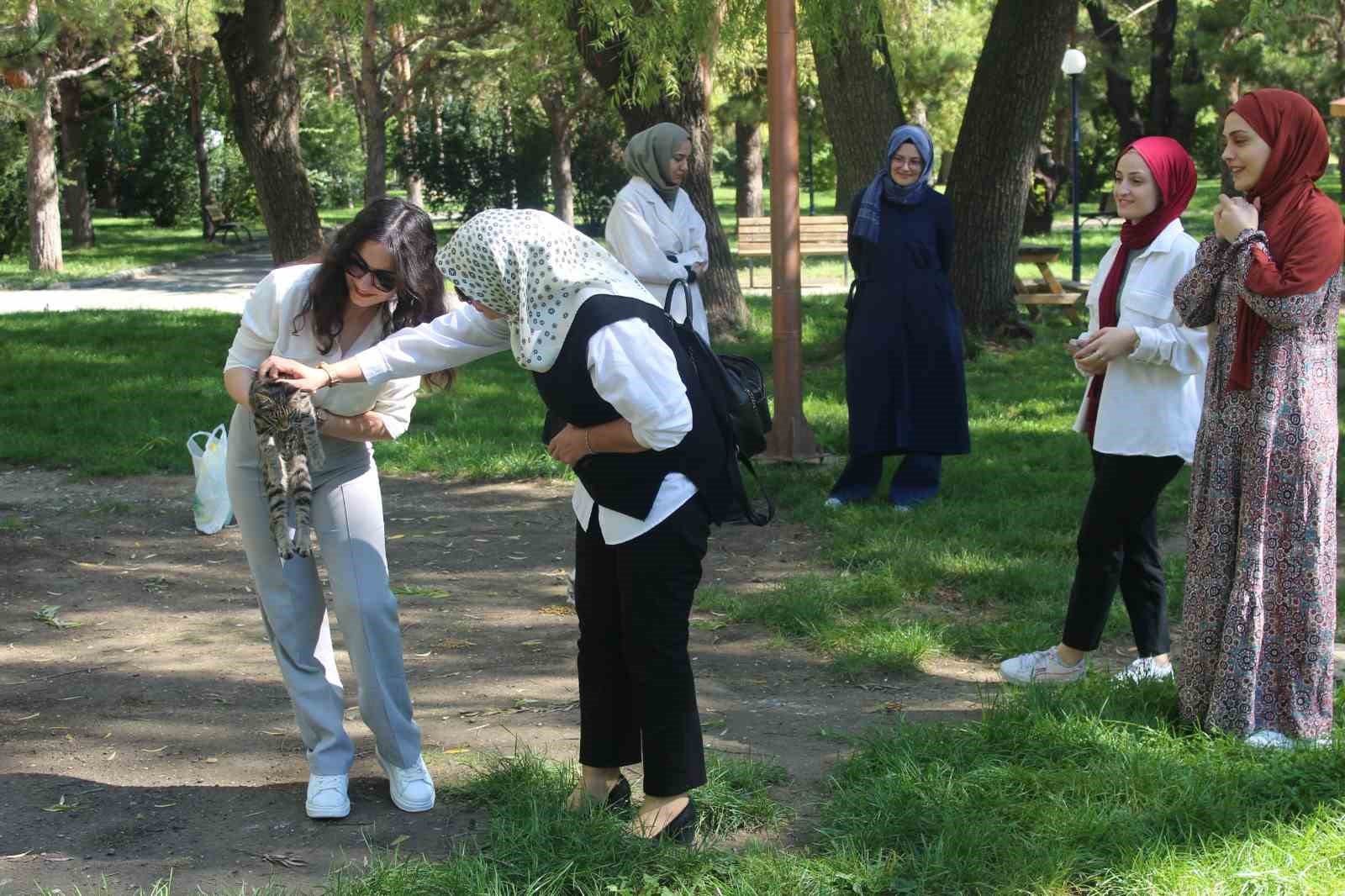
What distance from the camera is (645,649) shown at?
142 inches

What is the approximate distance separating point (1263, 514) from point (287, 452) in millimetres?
2778

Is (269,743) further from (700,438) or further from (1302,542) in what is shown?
(1302,542)

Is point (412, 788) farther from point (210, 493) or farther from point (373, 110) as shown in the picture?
point (373, 110)

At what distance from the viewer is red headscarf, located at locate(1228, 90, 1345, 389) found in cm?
409

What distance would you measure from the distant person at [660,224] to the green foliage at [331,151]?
34.3 meters

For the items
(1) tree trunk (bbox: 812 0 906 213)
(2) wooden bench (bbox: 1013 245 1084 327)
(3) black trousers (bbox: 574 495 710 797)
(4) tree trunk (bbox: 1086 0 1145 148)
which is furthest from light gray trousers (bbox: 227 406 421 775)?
(4) tree trunk (bbox: 1086 0 1145 148)

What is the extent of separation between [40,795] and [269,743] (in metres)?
0.71

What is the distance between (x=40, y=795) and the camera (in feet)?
14.1

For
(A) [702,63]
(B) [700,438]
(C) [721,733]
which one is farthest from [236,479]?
(A) [702,63]

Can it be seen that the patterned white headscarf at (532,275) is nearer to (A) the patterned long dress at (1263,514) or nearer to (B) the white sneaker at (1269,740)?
(A) the patterned long dress at (1263,514)

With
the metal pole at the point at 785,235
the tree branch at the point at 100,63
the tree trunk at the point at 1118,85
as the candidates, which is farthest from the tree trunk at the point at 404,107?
the metal pole at the point at 785,235

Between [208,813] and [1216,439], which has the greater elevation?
[1216,439]

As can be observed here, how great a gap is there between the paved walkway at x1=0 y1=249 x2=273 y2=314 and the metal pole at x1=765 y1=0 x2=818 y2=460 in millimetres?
10250

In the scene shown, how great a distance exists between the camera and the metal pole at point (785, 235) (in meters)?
8.06
